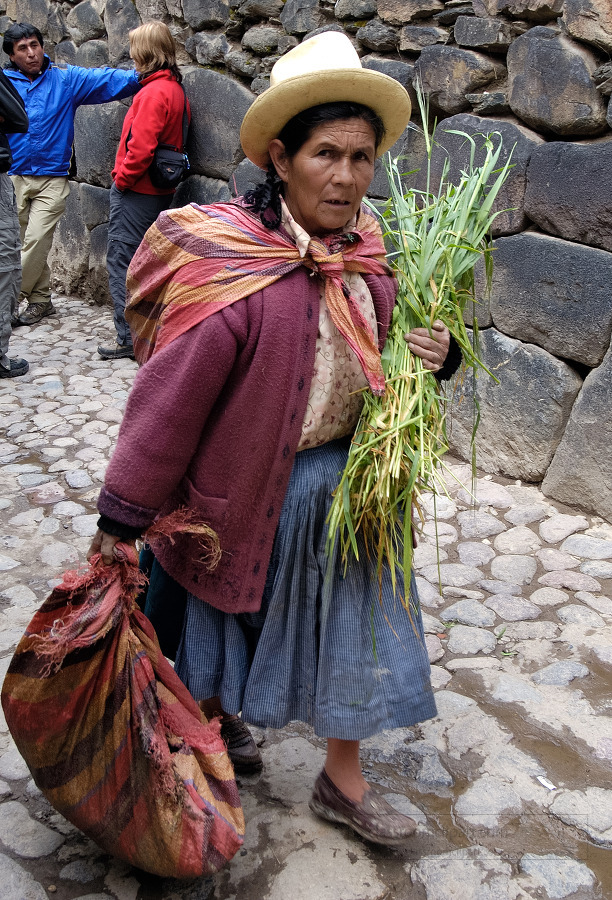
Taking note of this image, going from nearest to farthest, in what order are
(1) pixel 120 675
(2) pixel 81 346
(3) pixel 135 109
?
(1) pixel 120 675 < (3) pixel 135 109 < (2) pixel 81 346

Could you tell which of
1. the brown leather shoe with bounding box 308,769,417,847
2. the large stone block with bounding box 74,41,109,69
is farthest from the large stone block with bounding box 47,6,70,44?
the brown leather shoe with bounding box 308,769,417,847

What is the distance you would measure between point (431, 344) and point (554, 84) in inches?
79.0

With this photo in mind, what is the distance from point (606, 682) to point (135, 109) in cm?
434

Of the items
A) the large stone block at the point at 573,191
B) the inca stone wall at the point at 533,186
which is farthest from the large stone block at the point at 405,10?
the large stone block at the point at 573,191

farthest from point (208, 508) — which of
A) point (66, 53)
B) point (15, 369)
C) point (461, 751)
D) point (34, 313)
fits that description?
point (66, 53)

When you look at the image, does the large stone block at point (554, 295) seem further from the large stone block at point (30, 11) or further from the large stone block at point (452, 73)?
the large stone block at point (30, 11)

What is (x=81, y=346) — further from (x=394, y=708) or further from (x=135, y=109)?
(x=394, y=708)

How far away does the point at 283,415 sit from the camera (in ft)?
5.79

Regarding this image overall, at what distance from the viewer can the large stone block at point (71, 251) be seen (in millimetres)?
7137

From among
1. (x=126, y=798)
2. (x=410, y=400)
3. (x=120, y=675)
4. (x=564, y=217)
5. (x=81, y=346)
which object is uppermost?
(x=564, y=217)

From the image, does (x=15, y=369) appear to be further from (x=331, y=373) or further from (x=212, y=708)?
(x=331, y=373)

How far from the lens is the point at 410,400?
6.34 ft

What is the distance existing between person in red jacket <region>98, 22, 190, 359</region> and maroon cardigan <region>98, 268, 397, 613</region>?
379 centimetres

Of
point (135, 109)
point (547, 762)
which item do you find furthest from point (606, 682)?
point (135, 109)
